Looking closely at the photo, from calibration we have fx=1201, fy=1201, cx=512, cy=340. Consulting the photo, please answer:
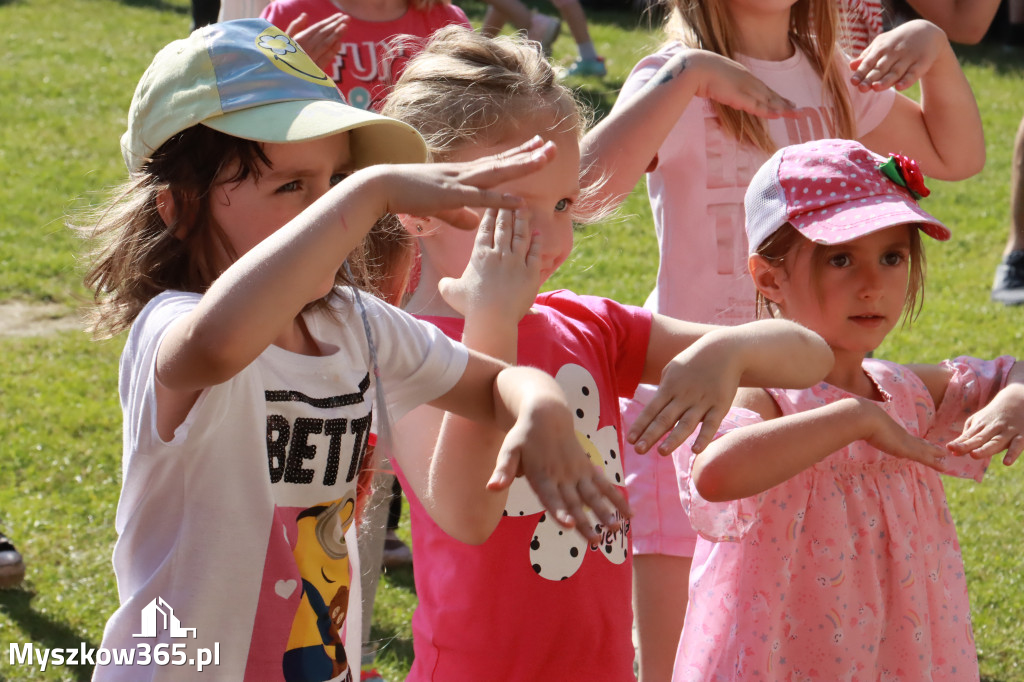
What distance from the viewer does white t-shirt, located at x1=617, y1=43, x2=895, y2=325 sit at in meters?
2.95

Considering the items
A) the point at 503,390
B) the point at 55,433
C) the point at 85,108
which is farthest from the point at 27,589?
the point at 85,108

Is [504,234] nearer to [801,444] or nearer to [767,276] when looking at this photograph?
[801,444]

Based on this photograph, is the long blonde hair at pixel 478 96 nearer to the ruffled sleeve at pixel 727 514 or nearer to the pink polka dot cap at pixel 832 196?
the pink polka dot cap at pixel 832 196

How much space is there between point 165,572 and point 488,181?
738 millimetres

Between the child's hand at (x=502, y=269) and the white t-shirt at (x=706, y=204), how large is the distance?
1.19 meters

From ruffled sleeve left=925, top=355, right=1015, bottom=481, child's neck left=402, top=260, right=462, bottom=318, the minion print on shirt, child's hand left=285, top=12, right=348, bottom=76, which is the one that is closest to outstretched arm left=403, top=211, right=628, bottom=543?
the minion print on shirt

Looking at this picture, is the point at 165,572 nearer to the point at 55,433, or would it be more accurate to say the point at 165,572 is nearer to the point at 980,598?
the point at 980,598

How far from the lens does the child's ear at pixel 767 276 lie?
7.83 ft

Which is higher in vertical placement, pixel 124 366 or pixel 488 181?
pixel 488 181

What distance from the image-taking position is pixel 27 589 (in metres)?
3.90

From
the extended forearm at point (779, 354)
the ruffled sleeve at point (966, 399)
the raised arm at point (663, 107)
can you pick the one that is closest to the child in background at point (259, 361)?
the extended forearm at point (779, 354)

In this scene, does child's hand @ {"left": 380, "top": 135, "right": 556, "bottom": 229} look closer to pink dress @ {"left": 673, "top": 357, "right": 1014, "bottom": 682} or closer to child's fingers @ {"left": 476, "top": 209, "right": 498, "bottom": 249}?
child's fingers @ {"left": 476, "top": 209, "right": 498, "bottom": 249}

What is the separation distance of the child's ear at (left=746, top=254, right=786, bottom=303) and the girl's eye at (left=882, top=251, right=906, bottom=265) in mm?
194

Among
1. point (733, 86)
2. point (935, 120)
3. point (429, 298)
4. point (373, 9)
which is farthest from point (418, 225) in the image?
point (373, 9)
